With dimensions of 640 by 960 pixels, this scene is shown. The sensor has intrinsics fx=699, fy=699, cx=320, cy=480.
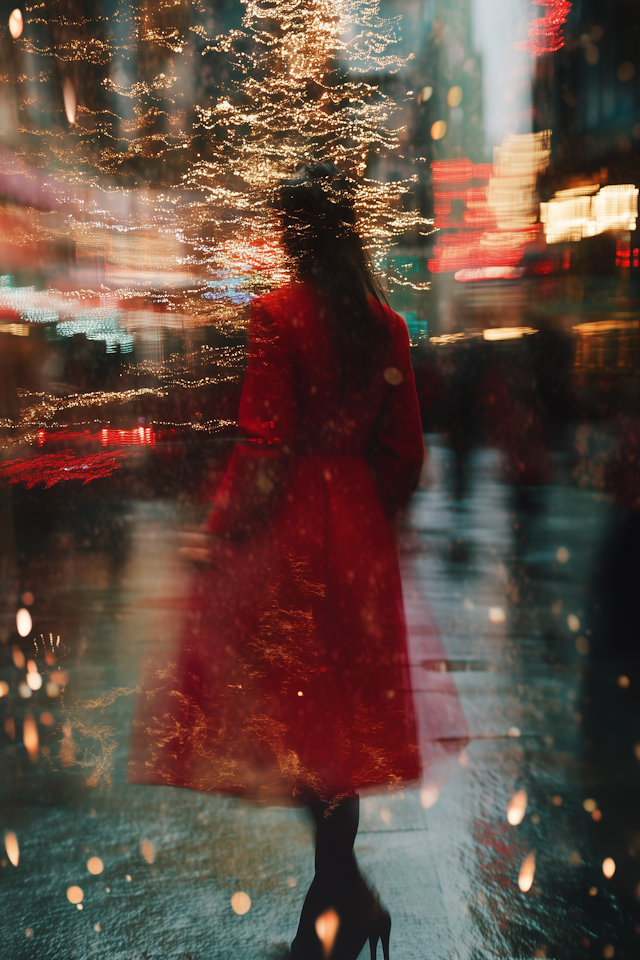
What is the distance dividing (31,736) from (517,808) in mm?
2048

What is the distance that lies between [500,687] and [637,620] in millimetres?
1513

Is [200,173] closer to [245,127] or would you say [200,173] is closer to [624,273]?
[245,127]

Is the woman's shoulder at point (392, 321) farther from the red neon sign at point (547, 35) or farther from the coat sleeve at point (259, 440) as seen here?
the red neon sign at point (547, 35)

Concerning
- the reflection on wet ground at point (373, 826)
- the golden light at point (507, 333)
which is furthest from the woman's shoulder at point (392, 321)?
the golden light at point (507, 333)

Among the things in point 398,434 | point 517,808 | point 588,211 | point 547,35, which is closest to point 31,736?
point 517,808

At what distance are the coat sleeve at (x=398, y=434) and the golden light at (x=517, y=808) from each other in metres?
1.47

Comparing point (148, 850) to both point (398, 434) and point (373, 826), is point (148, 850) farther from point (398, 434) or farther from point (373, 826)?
point (398, 434)

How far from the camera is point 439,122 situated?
6.64 feet

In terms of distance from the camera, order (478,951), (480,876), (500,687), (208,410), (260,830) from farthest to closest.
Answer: (500,687) < (260,830) < (480,876) < (478,951) < (208,410)

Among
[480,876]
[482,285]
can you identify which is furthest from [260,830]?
[482,285]

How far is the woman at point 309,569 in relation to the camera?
150cm

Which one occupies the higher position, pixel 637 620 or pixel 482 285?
pixel 482 285

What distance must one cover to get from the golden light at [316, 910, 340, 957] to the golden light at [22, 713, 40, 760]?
1618 millimetres

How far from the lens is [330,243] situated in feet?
4.88
